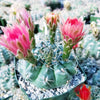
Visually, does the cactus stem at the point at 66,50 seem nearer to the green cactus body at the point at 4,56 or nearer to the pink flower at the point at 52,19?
the pink flower at the point at 52,19

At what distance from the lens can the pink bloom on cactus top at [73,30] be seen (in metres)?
0.46

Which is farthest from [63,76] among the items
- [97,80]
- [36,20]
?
[36,20]

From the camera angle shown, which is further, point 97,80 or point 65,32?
point 97,80

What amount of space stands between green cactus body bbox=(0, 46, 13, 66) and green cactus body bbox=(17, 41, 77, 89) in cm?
34

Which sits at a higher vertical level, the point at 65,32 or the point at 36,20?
the point at 65,32

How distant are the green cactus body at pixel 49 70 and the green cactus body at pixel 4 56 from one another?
341 millimetres

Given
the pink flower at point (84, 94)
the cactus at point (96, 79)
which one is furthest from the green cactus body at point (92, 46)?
the pink flower at point (84, 94)

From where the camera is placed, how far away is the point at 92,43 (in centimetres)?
96

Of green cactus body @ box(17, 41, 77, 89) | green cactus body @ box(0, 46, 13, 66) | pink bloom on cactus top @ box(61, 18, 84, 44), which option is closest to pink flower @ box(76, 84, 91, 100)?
green cactus body @ box(17, 41, 77, 89)

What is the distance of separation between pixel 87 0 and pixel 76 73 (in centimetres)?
175

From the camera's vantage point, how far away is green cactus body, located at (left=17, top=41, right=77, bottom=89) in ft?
1.88

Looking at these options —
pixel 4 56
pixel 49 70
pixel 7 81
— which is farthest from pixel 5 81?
pixel 49 70

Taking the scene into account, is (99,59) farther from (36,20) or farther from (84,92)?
(36,20)

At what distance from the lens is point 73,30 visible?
1.53ft
